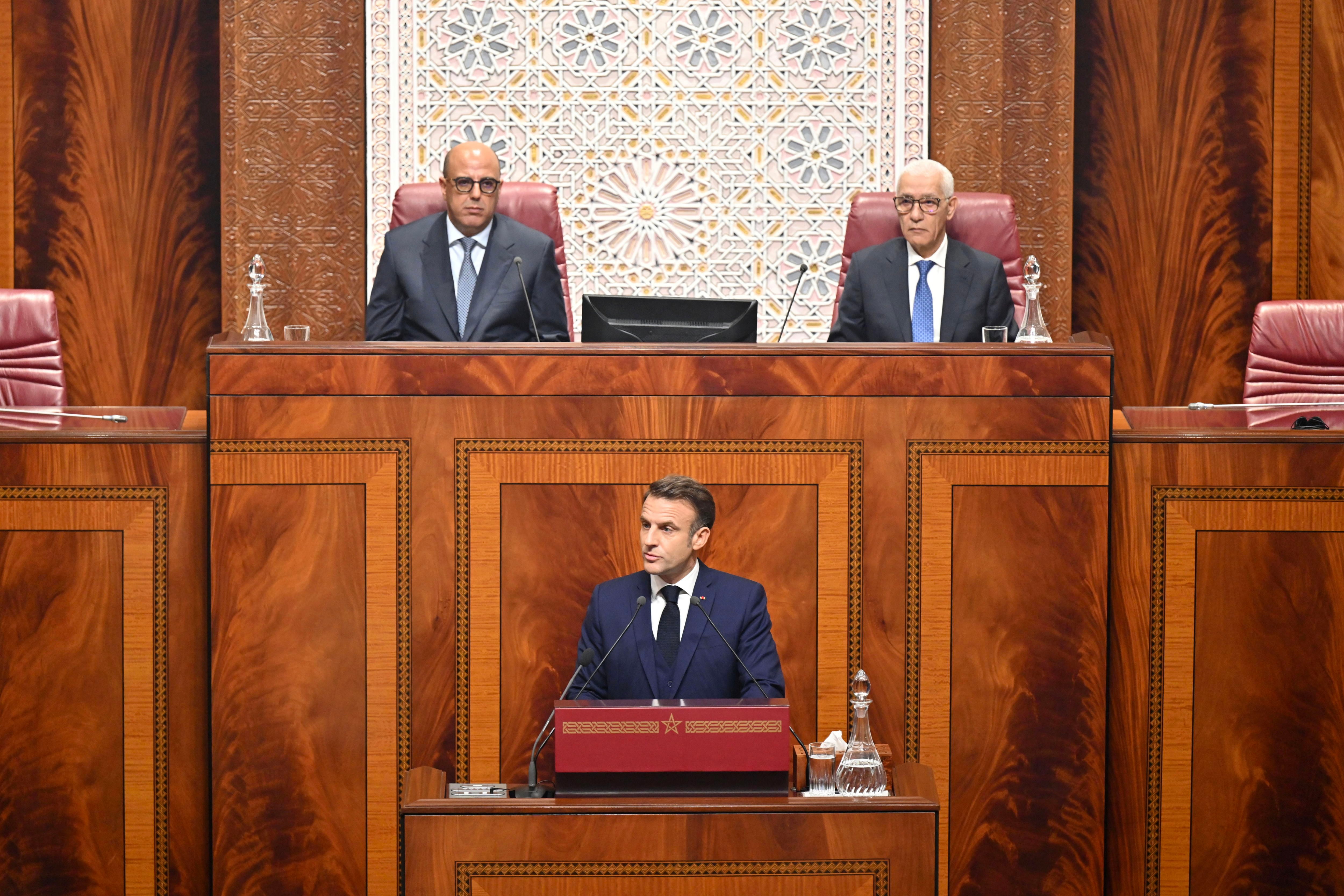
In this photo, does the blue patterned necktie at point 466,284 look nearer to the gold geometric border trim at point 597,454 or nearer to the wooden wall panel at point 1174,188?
the gold geometric border trim at point 597,454

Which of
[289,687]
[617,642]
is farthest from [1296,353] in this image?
[289,687]

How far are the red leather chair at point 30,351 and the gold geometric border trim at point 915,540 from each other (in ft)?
8.84

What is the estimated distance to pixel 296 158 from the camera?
5707mm

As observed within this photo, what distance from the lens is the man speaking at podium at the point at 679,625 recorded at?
10.9 feet

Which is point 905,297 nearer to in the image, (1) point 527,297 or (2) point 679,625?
(1) point 527,297

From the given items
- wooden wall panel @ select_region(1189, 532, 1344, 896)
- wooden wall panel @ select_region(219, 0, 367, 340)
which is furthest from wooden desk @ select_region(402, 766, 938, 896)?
wooden wall panel @ select_region(219, 0, 367, 340)

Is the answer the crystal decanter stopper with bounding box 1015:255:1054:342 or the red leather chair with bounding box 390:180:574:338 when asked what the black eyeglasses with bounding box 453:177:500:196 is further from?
the crystal decanter stopper with bounding box 1015:255:1054:342

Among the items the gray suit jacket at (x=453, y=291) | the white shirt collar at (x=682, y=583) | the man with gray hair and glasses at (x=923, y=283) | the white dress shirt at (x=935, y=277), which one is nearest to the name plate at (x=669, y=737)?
the white shirt collar at (x=682, y=583)

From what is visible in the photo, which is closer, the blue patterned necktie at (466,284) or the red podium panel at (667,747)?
the red podium panel at (667,747)

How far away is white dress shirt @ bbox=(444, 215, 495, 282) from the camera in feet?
15.2

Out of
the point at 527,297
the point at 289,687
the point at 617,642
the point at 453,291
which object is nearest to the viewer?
the point at 617,642

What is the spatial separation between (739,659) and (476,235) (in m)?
1.91

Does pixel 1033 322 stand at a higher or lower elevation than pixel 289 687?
higher

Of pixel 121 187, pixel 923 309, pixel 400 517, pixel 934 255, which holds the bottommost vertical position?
pixel 400 517
